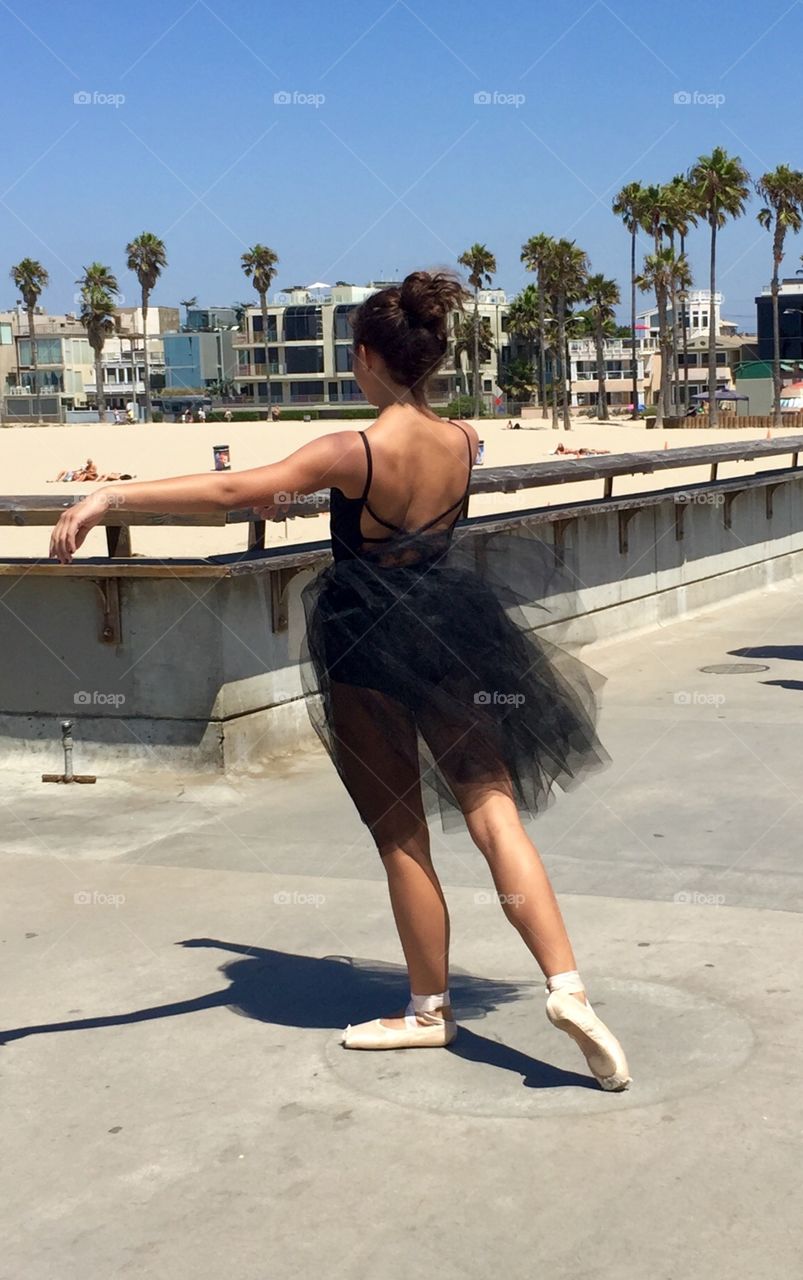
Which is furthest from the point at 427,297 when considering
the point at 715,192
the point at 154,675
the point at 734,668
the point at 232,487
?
the point at 715,192

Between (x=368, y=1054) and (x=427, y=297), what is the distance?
6.41ft

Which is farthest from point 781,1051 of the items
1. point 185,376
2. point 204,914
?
point 185,376

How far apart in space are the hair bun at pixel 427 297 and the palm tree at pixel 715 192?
97.9 meters

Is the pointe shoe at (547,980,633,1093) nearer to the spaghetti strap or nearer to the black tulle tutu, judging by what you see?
the black tulle tutu

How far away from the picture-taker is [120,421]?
124m

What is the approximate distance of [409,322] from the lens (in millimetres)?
3992

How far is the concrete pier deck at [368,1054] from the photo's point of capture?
316cm

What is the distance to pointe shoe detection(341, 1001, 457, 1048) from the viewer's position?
4156 mm

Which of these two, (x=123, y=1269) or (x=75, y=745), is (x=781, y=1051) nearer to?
(x=123, y=1269)

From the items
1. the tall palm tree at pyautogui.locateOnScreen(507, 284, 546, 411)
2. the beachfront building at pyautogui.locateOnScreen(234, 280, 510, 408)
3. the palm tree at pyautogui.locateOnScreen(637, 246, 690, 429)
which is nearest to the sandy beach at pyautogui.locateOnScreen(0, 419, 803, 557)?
the palm tree at pyautogui.locateOnScreen(637, 246, 690, 429)

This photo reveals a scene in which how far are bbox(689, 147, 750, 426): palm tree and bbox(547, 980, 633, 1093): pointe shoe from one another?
3873 inches

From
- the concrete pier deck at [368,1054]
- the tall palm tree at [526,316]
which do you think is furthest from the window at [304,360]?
the concrete pier deck at [368,1054]

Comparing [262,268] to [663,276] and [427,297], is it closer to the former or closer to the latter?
[663,276]

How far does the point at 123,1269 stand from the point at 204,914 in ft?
7.86
